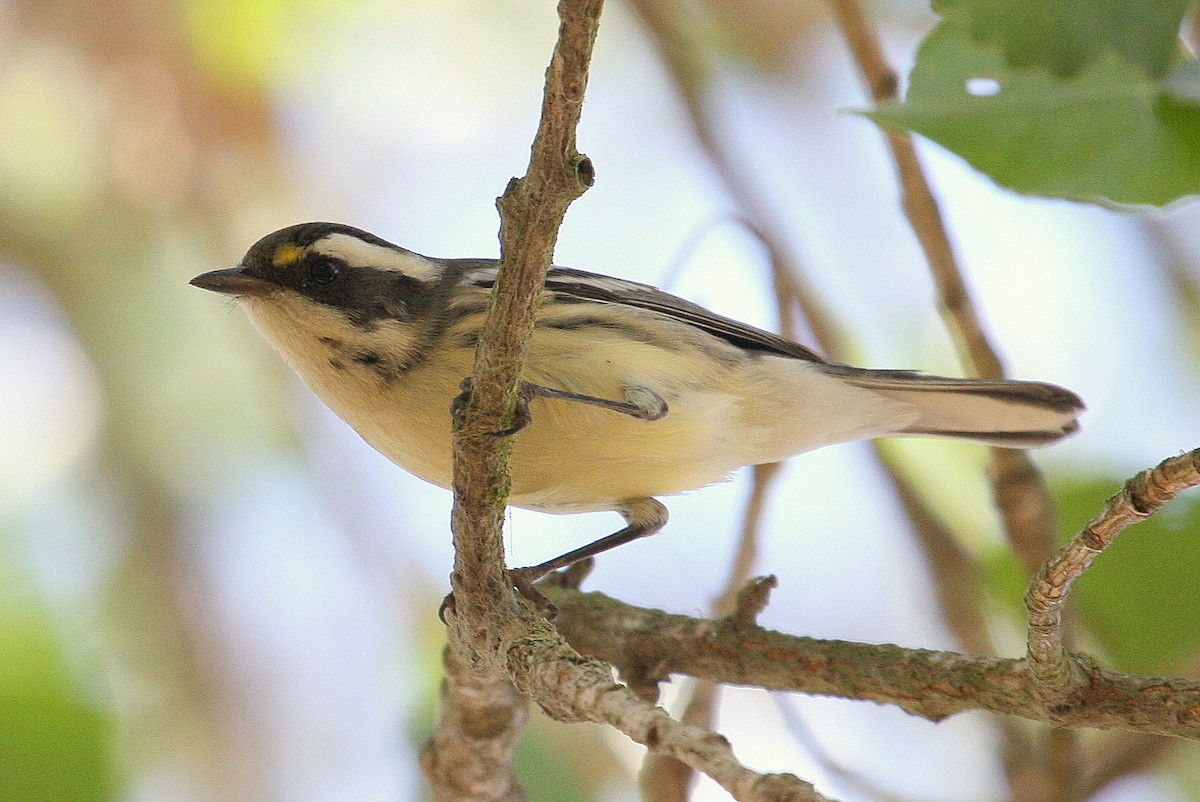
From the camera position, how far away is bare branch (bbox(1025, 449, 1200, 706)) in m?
1.85

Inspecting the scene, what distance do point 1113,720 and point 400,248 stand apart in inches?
101

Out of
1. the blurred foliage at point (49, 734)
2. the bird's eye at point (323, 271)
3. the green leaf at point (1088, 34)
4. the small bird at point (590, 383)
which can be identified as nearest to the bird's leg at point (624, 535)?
the small bird at point (590, 383)

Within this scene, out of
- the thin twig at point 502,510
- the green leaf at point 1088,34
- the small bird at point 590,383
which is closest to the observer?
the thin twig at point 502,510

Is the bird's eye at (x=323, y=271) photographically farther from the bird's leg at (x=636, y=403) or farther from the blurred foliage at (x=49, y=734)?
the blurred foliage at (x=49, y=734)

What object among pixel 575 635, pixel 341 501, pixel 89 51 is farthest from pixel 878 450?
pixel 89 51

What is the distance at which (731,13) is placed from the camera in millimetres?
6750

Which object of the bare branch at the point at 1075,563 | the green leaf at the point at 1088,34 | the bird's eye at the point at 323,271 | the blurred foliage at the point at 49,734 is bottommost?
the blurred foliage at the point at 49,734

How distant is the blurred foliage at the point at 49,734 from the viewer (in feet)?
12.5

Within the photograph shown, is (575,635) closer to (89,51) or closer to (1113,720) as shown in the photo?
(1113,720)

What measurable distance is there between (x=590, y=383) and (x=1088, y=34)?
173 centimetres

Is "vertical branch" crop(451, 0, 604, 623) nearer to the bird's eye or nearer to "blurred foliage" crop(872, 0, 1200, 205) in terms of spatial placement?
"blurred foliage" crop(872, 0, 1200, 205)

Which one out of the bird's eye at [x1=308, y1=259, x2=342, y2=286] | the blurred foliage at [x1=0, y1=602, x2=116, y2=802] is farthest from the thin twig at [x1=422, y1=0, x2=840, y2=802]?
the blurred foliage at [x1=0, y1=602, x2=116, y2=802]

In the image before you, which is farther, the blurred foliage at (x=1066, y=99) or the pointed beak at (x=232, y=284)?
the pointed beak at (x=232, y=284)

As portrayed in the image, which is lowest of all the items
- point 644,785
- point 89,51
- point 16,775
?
point 16,775
